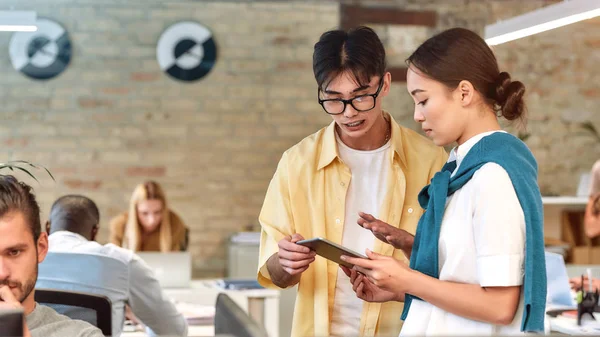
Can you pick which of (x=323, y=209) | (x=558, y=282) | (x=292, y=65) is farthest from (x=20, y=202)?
(x=292, y=65)

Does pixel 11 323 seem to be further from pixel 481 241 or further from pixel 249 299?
pixel 249 299

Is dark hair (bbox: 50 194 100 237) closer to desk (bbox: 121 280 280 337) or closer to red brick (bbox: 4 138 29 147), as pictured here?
desk (bbox: 121 280 280 337)

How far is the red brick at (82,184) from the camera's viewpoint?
7.27 m

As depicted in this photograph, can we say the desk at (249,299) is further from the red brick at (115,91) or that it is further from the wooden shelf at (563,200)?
the red brick at (115,91)

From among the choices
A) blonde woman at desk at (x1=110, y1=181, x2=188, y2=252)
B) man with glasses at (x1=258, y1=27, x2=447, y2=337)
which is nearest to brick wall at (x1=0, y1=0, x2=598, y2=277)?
blonde woman at desk at (x1=110, y1=181, x2=188, y2=252)

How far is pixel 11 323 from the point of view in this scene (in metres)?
1.17

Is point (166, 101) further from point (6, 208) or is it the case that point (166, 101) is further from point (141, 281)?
point (6, 208)

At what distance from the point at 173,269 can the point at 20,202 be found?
9.85 feet

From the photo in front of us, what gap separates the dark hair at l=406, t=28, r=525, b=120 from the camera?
5.90 ft

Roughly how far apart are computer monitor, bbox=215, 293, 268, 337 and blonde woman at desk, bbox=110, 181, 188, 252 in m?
4.20

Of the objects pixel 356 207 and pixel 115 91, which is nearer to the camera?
pixel 356 207

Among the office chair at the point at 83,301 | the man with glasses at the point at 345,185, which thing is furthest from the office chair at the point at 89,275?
the man with glasses at the point at 345,185

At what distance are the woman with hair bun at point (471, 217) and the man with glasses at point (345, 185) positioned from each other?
1.48ft

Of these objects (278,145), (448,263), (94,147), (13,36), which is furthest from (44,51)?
(448,263)
